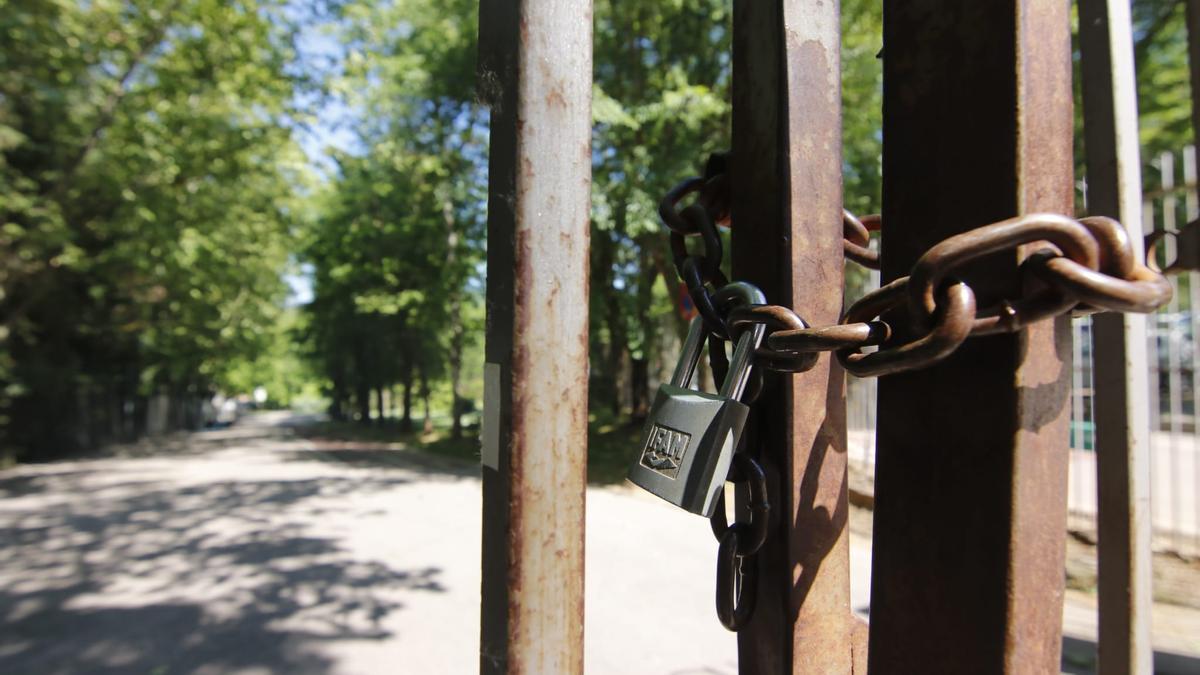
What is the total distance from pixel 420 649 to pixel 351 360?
26.6 m

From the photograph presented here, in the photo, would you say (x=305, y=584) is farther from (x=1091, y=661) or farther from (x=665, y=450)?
(x=665, y=450)

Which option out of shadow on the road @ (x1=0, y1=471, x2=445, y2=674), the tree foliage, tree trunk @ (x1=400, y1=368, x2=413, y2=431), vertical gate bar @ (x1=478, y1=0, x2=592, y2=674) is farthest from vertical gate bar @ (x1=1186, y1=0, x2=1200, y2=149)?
tree trunk @ (x1=400, y1=368, x2=413, y2=431)

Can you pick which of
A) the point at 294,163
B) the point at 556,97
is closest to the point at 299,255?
the point at 294,163

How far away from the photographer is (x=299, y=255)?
79.0 ft

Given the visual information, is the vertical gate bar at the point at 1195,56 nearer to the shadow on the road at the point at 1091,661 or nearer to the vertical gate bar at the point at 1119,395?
the vertical gate bar at the point at 1119,395

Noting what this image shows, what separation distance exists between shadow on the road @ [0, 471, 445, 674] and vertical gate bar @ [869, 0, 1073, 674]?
14.8 ft

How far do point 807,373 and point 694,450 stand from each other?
18cm

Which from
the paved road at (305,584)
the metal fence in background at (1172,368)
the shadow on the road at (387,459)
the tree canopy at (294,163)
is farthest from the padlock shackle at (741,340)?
the shadow on the road at (387,459)

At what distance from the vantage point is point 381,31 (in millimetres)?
14664

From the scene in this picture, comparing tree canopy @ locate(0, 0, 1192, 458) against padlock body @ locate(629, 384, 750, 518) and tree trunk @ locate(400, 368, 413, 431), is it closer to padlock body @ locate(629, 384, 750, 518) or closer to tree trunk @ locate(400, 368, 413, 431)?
tree trunk @ locate(400, 368, 413, 431)

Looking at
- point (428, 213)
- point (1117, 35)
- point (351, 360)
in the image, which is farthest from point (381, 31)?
point (351, 360)

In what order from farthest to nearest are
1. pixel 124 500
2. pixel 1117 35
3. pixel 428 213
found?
pixel 428 213
pixel 124 500
pixel 1117 35

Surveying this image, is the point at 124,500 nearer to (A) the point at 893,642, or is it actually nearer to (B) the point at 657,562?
(B) the point at 657,562

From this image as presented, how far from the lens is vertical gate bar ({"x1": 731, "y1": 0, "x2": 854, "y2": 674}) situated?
89 cm
